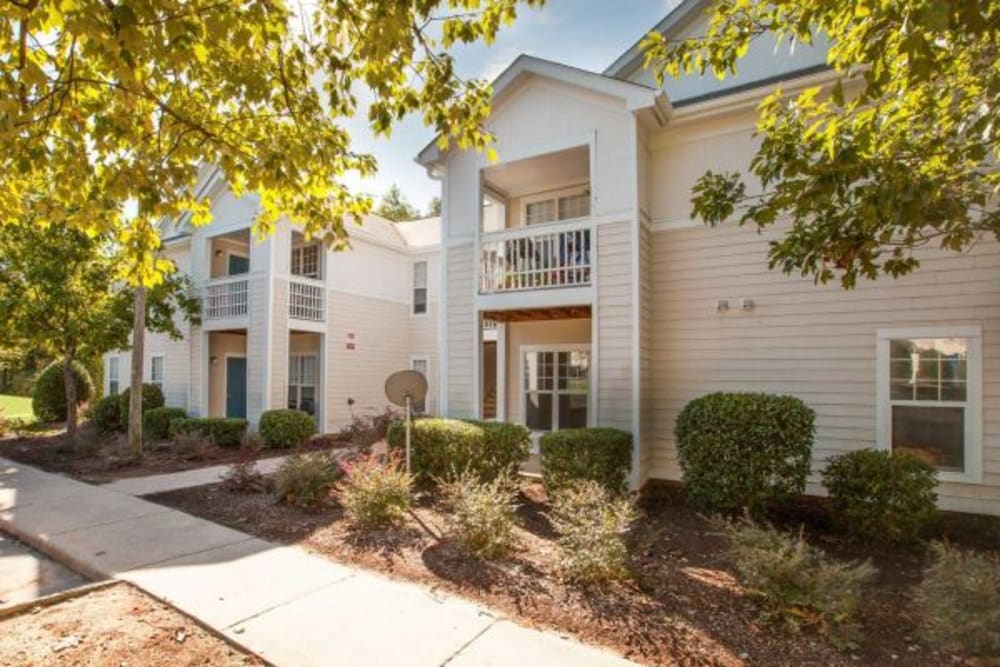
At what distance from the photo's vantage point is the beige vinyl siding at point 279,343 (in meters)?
13.6

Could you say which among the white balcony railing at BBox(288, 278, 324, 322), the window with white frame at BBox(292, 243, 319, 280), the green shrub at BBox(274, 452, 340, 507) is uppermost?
the window with white frame at BBox(292, 243, 319, 280)

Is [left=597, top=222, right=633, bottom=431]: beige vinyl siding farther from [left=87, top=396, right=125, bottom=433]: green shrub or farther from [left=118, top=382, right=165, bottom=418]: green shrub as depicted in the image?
[left=87, top=396, right=125, bottom=433]: green shrub

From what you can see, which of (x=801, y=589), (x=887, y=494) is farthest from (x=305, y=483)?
(x=887, y=494)

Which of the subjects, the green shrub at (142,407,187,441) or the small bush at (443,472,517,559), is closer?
the small bush at (443,472,517,559)

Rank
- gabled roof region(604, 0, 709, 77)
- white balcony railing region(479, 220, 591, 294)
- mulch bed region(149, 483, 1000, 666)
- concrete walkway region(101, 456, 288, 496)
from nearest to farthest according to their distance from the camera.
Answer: mulch bed region(149, 483, 1000, 666) → concrete walkway region(101, 456, 288, 496) → white balcony railing region(479, 220, 591, 294) → gabled roof region(604, 0, 709, 77)

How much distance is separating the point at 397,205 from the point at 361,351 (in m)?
27.8

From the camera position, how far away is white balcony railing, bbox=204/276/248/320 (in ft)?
47.0

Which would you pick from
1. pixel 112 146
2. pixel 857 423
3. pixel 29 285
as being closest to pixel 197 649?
pixel 112 146

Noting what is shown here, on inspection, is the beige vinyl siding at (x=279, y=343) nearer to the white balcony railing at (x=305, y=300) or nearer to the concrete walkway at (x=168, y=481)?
the white balcony railing at (x=305, y=300)

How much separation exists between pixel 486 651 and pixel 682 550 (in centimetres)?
317

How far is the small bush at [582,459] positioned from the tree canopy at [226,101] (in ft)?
13.9

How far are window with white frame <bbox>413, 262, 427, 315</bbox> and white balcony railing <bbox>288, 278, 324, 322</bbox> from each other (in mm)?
3738

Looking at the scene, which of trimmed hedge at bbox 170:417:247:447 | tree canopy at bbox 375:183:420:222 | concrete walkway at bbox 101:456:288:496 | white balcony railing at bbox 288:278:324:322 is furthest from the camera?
tree canopy at bbox 375:183:420:222

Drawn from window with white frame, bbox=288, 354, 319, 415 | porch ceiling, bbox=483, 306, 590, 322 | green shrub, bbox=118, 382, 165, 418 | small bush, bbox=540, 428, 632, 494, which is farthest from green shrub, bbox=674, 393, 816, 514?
green shrub, bbox=118, 382, 165, 418
